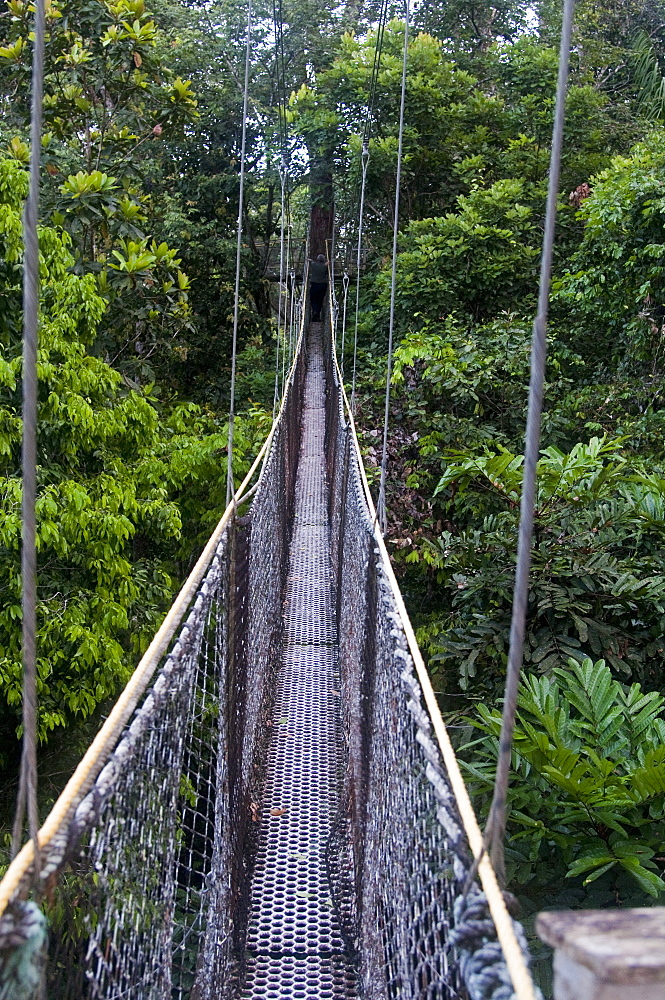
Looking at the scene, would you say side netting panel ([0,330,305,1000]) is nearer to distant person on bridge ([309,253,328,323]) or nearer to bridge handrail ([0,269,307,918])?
bridge handrail ([0,269,307,918])

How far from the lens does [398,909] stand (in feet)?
3.67

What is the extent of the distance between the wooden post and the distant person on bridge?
866 centimetres

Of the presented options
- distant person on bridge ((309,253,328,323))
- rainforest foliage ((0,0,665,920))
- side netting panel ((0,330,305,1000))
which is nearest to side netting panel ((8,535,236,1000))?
side netting panel ((0,330,305,1000))

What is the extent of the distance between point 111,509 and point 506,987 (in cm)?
278

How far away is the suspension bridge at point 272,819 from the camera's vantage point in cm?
63

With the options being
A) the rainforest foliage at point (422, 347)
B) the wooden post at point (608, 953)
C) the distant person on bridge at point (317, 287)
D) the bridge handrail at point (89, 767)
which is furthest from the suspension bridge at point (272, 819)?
the distant person on bridge at point (317, 287)

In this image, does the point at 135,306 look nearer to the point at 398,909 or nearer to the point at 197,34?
the point at 398,909

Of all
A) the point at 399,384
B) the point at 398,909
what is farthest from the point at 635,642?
the point at 399,384

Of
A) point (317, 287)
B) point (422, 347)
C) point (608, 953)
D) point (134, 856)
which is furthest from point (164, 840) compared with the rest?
point (317, 287)

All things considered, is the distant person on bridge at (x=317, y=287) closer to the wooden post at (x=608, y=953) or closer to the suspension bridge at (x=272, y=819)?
the suspension bridge at (x=272, y=819)

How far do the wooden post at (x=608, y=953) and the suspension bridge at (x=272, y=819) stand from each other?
13cm

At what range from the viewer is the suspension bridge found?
633mm

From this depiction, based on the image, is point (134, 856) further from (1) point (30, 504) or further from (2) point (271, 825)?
(2) point (271, 825)

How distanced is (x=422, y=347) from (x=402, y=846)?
14.0ft
